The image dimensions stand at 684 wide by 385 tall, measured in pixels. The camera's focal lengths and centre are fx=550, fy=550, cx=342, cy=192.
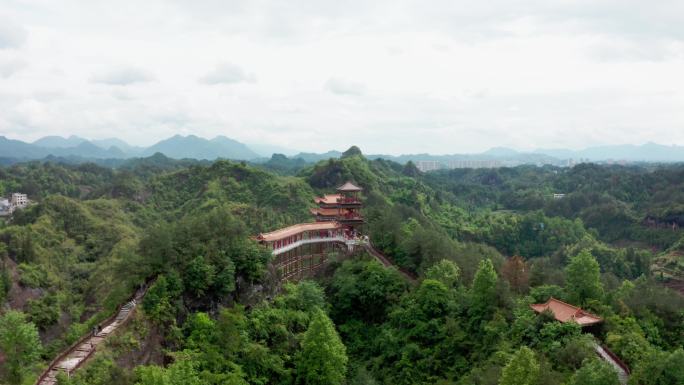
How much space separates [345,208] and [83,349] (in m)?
18.9

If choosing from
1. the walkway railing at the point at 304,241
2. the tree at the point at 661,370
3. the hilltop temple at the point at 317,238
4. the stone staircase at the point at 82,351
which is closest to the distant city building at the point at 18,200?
the hilltop temple at the point at 317,238

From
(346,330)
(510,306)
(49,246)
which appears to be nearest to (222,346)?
(346,330)

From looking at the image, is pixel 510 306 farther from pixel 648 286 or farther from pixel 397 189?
pixel 397 189

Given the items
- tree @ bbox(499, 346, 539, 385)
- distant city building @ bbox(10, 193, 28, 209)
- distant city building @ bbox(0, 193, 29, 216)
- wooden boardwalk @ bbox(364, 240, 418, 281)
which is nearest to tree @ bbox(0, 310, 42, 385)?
tree @ bbox(499, 346, 539, 385)

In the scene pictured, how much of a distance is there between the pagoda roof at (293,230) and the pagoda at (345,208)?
0.69 m

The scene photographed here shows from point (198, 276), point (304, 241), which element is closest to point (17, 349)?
point (198, 276)

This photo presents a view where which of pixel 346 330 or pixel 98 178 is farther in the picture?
pixel 98 178

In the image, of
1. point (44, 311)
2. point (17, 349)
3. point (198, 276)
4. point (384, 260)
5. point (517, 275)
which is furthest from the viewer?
point (44, 311)

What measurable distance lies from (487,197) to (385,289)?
8935 cm

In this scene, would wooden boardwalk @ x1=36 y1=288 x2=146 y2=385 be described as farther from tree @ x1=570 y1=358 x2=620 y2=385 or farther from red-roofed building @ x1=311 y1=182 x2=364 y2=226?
tree @ x1=570 y1=358 x2=620 y2=385

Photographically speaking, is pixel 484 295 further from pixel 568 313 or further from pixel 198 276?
pixel 198 276

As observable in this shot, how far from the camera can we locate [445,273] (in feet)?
88.8

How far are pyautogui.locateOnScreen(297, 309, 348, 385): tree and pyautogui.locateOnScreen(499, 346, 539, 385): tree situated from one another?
7901 millimetres

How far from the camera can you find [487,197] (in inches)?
4461
